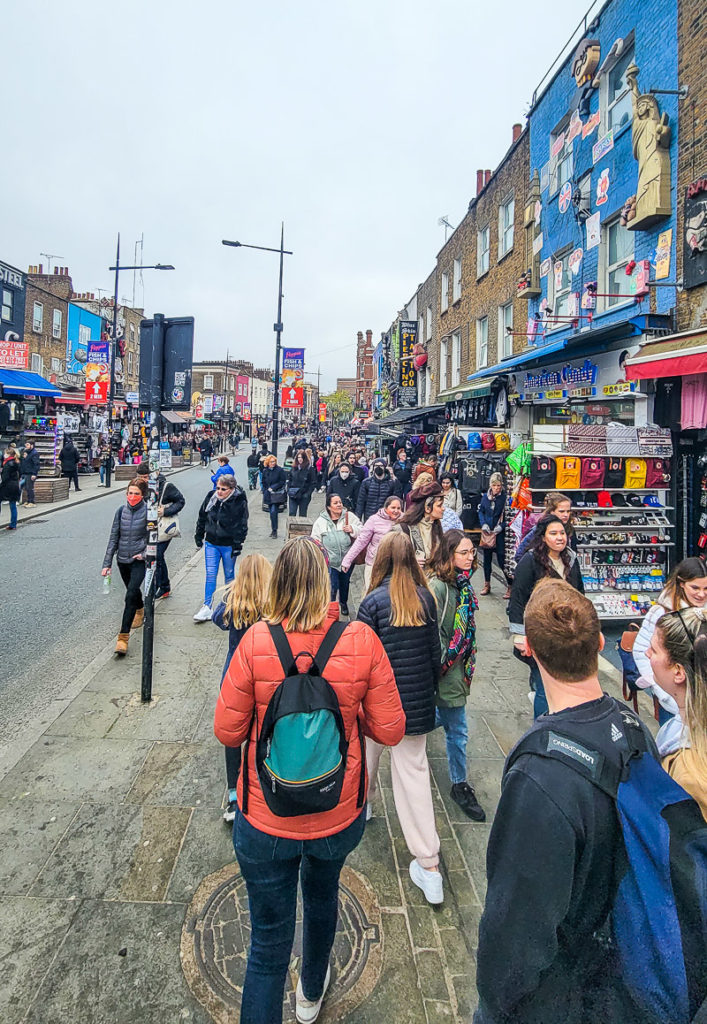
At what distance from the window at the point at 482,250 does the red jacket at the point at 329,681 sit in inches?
661

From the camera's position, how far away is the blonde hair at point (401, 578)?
318 centimetres

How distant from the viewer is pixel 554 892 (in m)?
1.34

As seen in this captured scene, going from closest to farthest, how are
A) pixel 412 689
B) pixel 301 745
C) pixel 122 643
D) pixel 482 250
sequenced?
pixel 301 745 < pixel 412 689 < pixel 122 643 < pixel 482 250

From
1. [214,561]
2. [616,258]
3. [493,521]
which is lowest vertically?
[214,561]

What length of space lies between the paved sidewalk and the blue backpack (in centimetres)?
152

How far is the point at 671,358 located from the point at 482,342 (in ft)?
34.9

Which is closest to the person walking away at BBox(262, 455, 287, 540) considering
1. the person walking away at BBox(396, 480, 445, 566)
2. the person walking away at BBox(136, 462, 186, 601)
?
the person walking away at BBox(136, 462, 186, 601)

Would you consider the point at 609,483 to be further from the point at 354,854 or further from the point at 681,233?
the point at 354,854

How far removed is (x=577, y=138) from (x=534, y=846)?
13321 mm

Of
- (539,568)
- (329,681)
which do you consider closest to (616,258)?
(539,568)

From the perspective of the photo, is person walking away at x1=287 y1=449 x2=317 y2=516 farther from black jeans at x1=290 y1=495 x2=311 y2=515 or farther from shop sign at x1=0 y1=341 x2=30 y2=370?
shop sign at x1=0 y1=341 x2=30 y2=370

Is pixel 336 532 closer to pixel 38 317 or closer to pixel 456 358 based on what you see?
pixel 456 358

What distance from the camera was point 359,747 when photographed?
2.29 meters

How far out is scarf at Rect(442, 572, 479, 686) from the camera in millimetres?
3519
